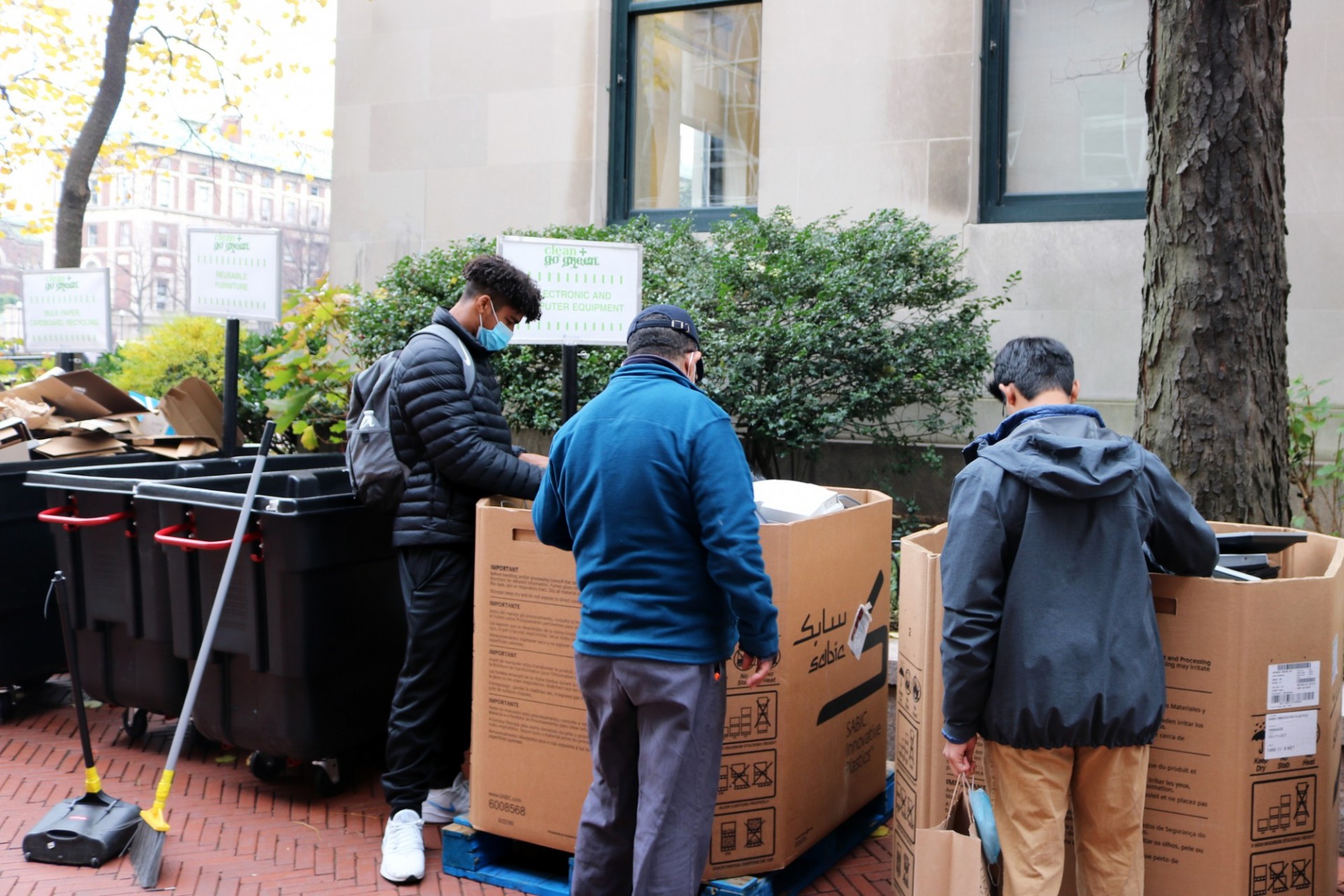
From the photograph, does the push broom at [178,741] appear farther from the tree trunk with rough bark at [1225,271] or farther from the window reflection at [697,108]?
the window reflection at [697,108]

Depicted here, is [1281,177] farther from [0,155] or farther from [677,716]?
[0,155]

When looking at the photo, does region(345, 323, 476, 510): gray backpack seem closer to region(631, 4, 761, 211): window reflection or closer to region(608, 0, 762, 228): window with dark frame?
region(608, 0, 762, 228): window with dark frame

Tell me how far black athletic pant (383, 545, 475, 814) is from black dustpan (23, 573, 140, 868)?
101 centimetres

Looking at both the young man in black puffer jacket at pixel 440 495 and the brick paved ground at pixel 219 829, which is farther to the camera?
the young man in black puffer jacket at pixel 440 495

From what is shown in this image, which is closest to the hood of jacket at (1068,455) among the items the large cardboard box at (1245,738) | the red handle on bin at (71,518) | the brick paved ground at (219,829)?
the large cardboard box at (1245,738)

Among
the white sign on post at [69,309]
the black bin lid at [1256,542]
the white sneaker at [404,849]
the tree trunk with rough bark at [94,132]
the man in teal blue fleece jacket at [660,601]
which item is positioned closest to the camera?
the man in teal blue fleece jacket at [660,601]

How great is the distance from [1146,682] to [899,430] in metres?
5.07

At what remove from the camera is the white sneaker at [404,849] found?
13.5 feet

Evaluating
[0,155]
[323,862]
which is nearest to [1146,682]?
[323,862]

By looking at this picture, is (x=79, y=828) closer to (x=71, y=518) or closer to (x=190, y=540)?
(x=190, y=540)

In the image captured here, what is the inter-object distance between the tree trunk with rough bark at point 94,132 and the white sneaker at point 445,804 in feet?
27.5

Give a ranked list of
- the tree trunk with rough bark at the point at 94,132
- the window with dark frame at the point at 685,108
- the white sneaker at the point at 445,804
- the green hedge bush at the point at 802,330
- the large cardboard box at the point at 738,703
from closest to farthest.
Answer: the large cardboard box at the point at 738,703 < the white sneaker at the point at 445,804 < the green hedge bush at the point at 802,330 < the window with dark frame at the point at 685,108 < the tree trunk with rough bark at the point at 94,132

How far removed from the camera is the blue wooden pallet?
3969 millimetres

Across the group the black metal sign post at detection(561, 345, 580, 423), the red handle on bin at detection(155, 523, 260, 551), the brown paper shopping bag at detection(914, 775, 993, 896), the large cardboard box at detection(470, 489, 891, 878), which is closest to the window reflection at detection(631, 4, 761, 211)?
the black metal sign post at detection(561, 345, 580, 423)
